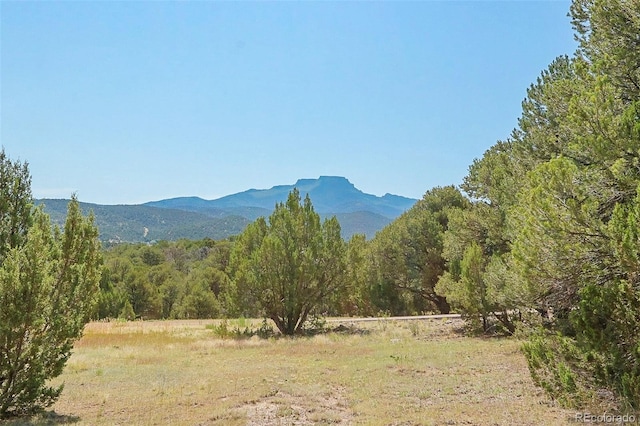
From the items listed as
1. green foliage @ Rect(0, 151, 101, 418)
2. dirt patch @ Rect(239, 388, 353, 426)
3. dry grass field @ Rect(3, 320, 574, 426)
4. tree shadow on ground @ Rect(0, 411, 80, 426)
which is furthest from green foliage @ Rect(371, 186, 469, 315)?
tree shadow on ground @ Rect(0, 411, 80, 426)

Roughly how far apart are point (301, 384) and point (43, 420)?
5702 millimetres

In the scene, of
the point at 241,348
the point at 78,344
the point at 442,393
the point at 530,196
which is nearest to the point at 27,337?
the point at 442,393

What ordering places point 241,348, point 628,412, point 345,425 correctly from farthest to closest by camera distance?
point 241,348 → point 345,425 → point 628,412

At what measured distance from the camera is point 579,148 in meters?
7.15

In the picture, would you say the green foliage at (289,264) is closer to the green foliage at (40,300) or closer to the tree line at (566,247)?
the tree line at (566,247)

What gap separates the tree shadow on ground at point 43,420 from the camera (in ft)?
A: 26.6

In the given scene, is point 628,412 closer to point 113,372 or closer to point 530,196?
point 530,196

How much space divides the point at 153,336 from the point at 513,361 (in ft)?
54.5

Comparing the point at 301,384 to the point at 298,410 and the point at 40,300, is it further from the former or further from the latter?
the point at 40,300

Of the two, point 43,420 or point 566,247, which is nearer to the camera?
point 566,247

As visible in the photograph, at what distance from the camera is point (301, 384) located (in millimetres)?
11609

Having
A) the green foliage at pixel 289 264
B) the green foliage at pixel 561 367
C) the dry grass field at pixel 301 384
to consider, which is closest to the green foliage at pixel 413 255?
the green foliage at pixel 289 264

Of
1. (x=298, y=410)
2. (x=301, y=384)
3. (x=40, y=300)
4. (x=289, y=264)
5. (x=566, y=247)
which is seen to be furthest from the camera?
(x=289, y=264)

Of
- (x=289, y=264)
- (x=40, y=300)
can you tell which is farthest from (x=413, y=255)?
(x=40, y=300)
